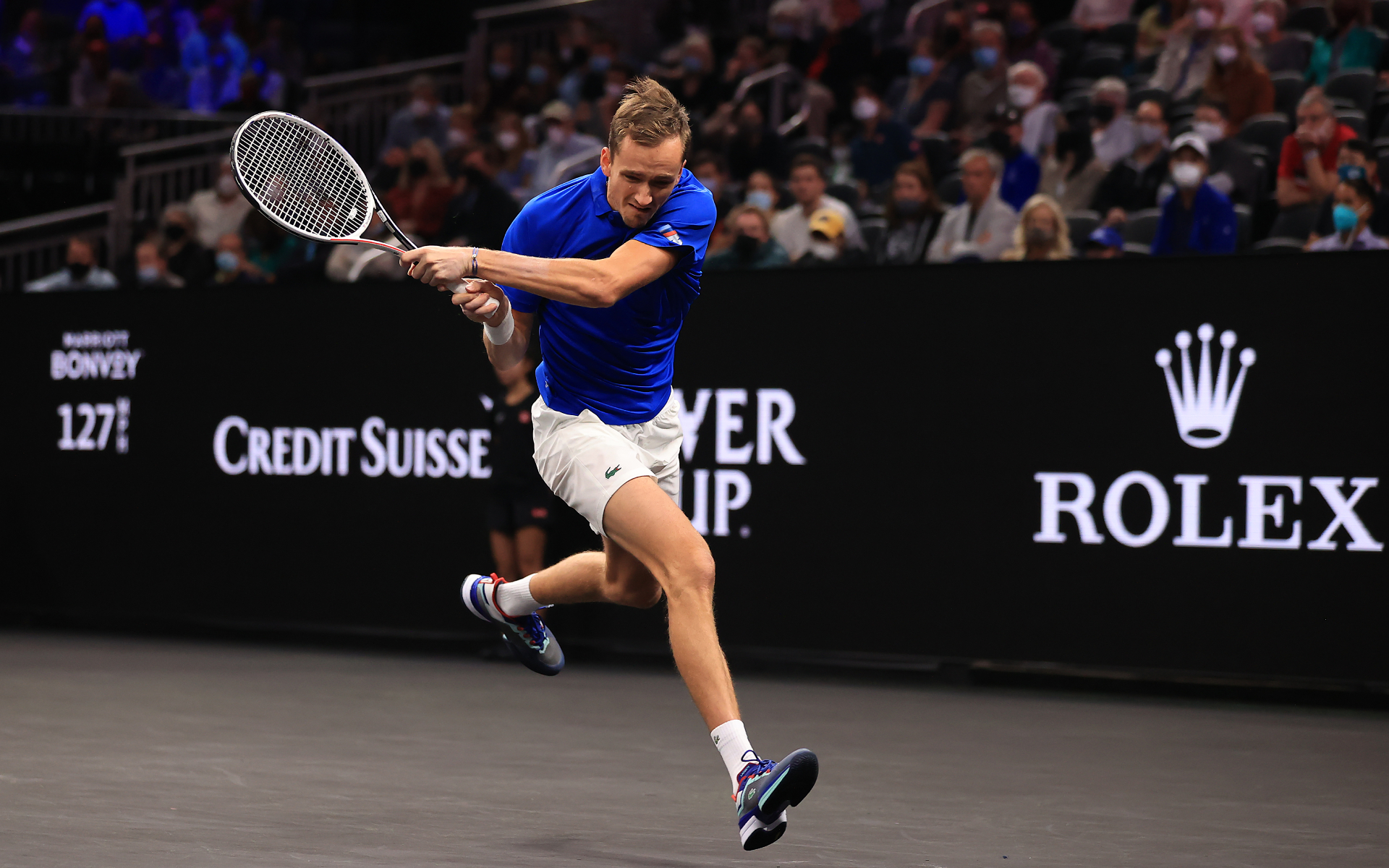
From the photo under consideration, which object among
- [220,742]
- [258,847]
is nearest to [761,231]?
[220,742]

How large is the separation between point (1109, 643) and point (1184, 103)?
487cm

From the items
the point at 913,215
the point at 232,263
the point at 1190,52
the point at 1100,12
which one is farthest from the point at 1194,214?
the point at 232,263

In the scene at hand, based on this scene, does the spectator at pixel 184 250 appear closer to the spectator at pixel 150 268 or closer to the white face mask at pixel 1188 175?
the spectator at pixel 150 268

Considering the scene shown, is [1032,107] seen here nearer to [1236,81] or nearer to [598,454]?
[1236,81]

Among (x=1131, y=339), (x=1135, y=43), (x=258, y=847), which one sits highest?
(x=1135, y=43)

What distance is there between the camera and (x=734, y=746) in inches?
184

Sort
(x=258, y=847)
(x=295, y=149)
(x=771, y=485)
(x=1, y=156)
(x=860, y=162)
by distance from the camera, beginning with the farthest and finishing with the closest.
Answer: (x=1, y=156) < (x=860, y=162) < (x=771, y=485) < (x=295, y=149) < (x=258, y=847)

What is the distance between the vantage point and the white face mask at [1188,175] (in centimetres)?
977

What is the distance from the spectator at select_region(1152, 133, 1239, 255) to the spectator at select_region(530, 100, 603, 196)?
5.05m

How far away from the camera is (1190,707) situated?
8305 millimetres

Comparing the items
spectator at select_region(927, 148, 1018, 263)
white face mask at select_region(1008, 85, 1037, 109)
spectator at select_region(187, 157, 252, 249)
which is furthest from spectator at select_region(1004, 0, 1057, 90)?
spectator at select_region(187, 157, 252, 249)

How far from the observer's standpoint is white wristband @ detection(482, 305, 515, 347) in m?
5.18

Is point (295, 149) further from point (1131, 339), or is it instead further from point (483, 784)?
point (1131, 339)

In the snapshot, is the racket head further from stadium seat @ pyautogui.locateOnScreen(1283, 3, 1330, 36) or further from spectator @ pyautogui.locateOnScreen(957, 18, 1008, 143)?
stadium seat @ pyautogui.locateOnScreen(1283, 3, 1330, 36)
